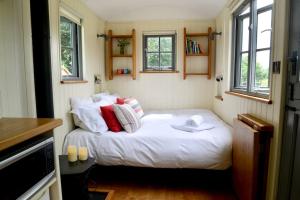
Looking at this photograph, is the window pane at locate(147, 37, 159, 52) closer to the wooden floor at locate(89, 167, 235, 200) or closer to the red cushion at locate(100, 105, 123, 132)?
the red cushion at locate(100, 105, 123, 132)

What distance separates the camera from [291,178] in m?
1.38

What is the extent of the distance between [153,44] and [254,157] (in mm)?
2864

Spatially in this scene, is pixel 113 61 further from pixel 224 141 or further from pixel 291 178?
pixel 291 178

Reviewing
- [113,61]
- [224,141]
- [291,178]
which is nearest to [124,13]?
[113,61]

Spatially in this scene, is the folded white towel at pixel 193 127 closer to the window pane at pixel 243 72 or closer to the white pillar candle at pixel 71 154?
the window pane at pixel 243 72

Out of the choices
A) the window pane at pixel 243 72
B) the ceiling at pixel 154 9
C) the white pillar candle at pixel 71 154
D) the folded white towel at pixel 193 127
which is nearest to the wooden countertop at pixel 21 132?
the white pillar candle at pixel 71 154

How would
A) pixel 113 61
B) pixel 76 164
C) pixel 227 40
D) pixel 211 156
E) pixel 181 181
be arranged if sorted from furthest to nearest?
pixel 113 61 < pixel 227 40 < pixel 181 181 < pixel 211 156 < pixel 76 164

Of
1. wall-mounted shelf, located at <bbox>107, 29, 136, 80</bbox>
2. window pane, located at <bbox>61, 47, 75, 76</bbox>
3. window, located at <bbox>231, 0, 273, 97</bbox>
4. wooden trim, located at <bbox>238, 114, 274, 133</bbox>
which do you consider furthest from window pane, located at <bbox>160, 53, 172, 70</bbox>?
wooden trim, located at <bbox>238, 114, 274, 133</bbox>

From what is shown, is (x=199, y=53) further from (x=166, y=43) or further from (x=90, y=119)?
(x=90, y=119)

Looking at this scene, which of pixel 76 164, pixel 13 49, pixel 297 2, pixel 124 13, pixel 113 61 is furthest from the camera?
pixel 113 61

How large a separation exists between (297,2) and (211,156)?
1.46 meters

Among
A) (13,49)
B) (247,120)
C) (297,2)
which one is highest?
(297,2)

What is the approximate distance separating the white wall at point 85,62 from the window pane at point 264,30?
207 centimetres

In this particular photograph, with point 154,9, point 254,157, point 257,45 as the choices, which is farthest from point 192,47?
point 254,157
